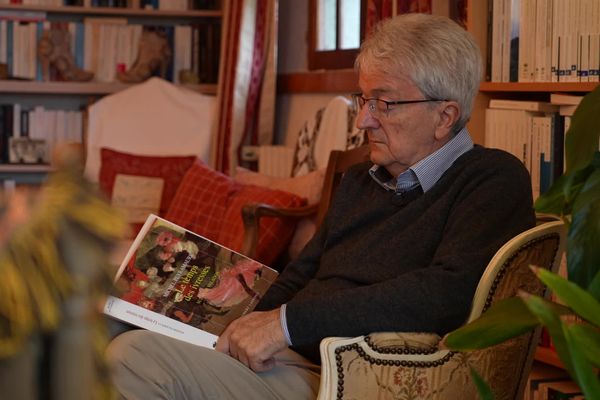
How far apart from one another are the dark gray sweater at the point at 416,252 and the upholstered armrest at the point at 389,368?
0.05 m

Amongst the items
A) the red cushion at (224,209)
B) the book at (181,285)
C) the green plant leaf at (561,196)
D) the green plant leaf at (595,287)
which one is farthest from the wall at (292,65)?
the green plant leaf at (595,287)

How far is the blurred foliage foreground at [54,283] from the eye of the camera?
1.89 ft

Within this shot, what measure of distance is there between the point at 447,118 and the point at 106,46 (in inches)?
131

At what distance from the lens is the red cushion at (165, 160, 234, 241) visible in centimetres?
359

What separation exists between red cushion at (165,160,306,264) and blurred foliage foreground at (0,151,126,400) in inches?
106

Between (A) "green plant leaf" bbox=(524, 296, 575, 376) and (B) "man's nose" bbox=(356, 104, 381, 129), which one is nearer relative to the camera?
(A) "green plant leaf" bbox=(524, 296, 575, 376)

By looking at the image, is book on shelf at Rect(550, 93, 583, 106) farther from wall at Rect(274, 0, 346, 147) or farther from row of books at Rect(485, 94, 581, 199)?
wall at Rect(274, 0, 346, 147)

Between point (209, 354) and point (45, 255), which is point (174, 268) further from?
point (45, 255)

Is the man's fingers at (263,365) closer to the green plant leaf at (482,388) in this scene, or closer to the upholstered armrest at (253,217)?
the green plant leaf at (482,388)

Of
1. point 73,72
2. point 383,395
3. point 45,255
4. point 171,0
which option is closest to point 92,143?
point 73,72

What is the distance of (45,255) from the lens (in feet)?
1.90

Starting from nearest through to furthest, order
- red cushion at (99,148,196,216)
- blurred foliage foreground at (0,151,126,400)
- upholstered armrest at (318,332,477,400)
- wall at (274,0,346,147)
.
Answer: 1. blurred foliage foreground at (0,151,126,400)
2. upholstered armrest at (318,332,477,400)
3. red cushion at (99,148,196,216)
4. wall at (274,0,346,147)

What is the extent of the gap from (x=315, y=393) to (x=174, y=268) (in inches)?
14.1

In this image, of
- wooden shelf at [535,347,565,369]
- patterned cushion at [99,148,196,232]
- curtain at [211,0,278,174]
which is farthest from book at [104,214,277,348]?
curtain at [211,0,278,174]
